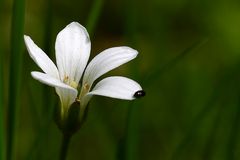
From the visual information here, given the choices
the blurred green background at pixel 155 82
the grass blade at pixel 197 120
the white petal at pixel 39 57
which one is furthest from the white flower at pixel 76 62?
the grass blade at pixel 197 120

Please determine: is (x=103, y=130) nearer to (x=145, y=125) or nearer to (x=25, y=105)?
(x=145, y=125)

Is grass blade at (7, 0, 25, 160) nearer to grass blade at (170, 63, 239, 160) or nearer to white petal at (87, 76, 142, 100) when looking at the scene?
white petal at (87, 76, 142, 100)

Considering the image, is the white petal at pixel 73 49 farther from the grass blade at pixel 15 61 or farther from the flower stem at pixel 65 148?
the flower stem at pixel 65 148

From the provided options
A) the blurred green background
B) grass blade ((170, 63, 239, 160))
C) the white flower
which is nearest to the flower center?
the white flower

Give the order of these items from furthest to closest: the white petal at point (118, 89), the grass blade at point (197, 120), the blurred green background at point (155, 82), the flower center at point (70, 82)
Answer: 1. the blurred green background at point (155, 82)
2. the grass blade at point (197, 120)
3. the flower center at point (70, 82)
4. the white petal at point (118, 89)

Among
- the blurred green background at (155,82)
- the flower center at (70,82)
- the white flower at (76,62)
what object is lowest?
the blurred green background at (155,82)

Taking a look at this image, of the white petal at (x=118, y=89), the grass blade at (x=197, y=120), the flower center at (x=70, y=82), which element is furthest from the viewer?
the grass blade at (x=197, y=120)

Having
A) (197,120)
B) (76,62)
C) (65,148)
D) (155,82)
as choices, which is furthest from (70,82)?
(155,82)
